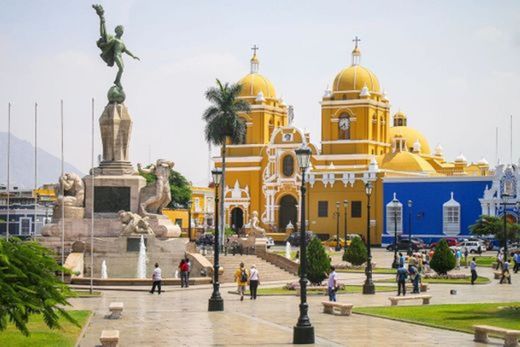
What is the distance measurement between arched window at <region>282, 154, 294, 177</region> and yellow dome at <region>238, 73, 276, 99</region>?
735 cm

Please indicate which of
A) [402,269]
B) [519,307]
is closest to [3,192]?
[402,269]

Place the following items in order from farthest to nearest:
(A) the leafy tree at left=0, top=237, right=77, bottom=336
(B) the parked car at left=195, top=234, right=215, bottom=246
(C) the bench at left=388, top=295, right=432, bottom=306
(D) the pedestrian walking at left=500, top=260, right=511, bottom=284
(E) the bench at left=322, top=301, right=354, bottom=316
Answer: (B) the parked car at left=195, top=234, right=215, bottom=246 < (D) the pedestrian walking at left=500, top=260, right=511, bottom=284 < (C) the bench at left=388, top=295, right=432, bottom=306 < (E) the bench at left=322, top=301, right=354, bottom=316 < (A) the leafy tree at left=0, top=237, right=77, bottom=336

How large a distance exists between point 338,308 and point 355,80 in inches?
2542

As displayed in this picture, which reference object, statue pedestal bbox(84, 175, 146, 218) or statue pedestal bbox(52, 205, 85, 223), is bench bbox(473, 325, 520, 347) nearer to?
statue pedestal bbox(84, 175, 146, 218)

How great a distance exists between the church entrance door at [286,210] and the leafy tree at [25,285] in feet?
248

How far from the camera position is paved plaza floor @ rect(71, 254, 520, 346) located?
21.5m

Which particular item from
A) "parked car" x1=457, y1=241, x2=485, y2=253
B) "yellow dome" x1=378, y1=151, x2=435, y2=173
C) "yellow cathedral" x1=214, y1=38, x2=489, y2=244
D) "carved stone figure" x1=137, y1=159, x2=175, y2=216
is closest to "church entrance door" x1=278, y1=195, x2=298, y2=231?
"yellow cathedral" x1=214, y1=38, x2=489, y2=244

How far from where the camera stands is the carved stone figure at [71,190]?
4200 cm

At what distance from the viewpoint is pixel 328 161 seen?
91.2 m

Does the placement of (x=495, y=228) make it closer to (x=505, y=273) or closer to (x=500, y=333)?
(x=505, y=273)

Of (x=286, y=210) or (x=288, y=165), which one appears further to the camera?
(x=288, y=165)

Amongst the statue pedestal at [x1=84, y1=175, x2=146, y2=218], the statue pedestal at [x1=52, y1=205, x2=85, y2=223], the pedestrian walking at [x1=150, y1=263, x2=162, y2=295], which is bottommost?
the pedestrian walking at [x1=150, y1=263, x2=162, y2=295]

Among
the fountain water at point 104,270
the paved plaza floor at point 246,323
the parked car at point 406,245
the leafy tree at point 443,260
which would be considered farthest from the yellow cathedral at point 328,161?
the paved plaza floor at point 246,323

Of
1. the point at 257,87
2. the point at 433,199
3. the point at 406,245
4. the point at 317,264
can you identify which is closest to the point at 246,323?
the point at 317,264
